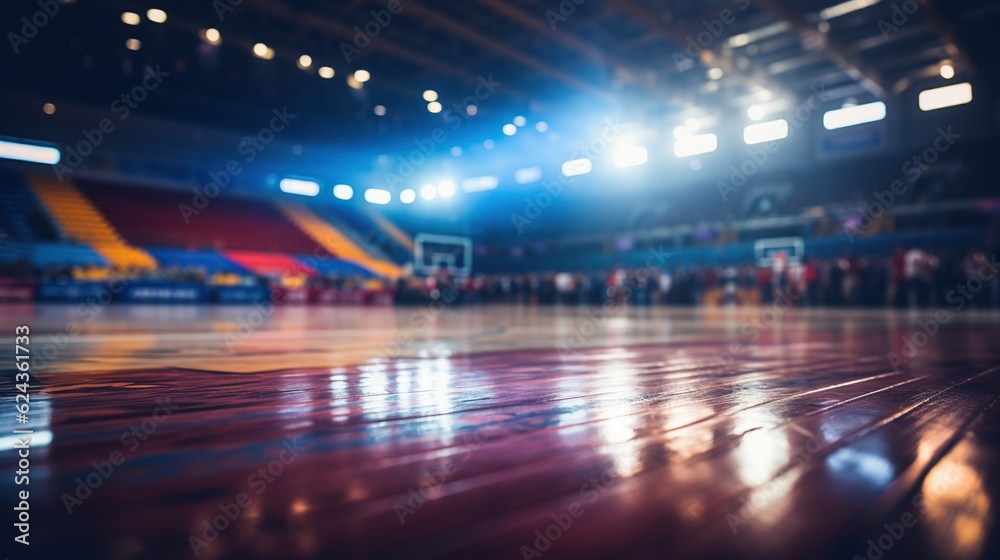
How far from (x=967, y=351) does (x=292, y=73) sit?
1161cm

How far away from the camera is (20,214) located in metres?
12.1

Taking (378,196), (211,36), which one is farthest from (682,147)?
(211,36)

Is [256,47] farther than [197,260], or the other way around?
[197,260]

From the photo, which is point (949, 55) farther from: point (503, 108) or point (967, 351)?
point (967, 351)

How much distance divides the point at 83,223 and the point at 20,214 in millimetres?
1179

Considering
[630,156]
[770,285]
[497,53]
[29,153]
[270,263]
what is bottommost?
[770,285]

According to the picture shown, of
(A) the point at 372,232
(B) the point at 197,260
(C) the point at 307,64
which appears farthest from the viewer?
(A) the point at 372,232

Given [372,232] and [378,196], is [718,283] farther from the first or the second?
[378,196]

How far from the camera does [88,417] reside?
729mm

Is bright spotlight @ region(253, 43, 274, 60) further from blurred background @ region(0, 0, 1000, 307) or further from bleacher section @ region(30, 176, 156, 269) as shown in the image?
bleacher section @ region(30, 176, 156, 269)

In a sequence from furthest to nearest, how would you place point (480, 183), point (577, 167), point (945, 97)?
point (480, 183)
point (577, 167)
point (945, 97)

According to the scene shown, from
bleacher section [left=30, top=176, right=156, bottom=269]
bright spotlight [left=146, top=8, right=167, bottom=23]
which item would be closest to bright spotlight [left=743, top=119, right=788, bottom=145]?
bright spotlight [left=146, top=8, right=167, bottom=23]

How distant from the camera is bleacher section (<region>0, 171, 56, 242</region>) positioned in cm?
1164

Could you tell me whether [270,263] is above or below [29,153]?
below
